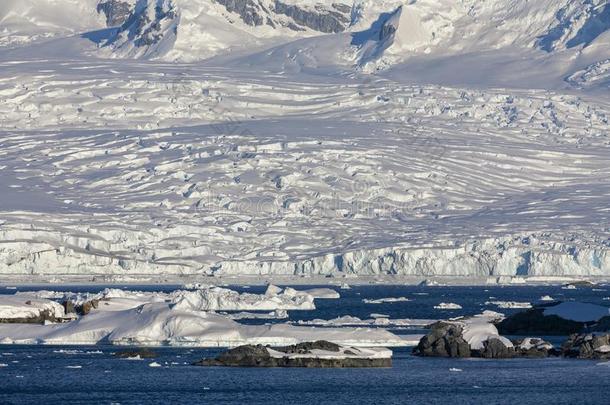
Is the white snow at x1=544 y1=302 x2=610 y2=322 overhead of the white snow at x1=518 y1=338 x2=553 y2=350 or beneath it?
overhead

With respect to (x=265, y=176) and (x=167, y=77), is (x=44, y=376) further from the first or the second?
(x=167, y=77)

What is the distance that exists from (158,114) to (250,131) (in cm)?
1620

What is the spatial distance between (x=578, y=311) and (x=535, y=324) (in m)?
2.10

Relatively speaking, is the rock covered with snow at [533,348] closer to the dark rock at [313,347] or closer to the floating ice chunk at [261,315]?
the dark rock at [313,347]

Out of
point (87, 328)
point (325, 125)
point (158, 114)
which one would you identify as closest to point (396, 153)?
point (325, 125)

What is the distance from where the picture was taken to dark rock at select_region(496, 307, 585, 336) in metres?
75.4

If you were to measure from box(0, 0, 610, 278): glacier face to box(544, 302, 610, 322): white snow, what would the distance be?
48.5m

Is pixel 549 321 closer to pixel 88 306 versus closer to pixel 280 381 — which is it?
pixel 88 306

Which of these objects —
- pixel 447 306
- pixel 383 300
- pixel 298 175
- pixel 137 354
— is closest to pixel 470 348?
pixel 137 354

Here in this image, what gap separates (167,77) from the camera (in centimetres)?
19575

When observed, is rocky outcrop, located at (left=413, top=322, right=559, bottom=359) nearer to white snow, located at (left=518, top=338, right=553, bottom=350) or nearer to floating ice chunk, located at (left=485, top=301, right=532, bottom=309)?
white snow, located at (left=518, top=338, right=553, bottom=350)

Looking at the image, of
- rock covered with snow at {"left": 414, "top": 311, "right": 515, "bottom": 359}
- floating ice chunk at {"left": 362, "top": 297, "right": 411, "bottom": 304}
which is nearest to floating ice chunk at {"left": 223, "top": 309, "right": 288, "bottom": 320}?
floating ice chunk at {"left": 362, "top": 297, "right": 411, "bottom": 304}

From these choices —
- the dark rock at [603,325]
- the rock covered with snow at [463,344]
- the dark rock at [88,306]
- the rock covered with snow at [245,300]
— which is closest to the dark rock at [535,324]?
the dark rock at [603,325]

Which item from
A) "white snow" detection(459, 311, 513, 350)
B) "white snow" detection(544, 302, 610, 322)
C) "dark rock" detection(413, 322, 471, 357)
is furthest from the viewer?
"white snow" detection(544, 302, 610, 322)
